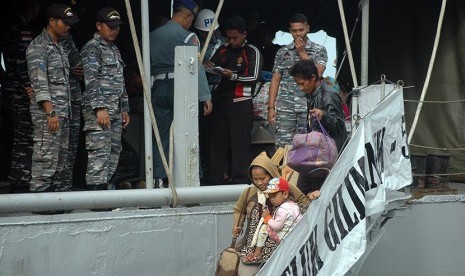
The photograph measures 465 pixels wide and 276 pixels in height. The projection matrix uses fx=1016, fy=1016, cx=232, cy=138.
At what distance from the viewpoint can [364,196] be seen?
6.69 meters

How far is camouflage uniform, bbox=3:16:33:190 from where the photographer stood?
7.98m

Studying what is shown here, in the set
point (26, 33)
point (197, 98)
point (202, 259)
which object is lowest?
point (202, 259)

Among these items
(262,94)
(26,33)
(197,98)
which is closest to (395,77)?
(262,94)

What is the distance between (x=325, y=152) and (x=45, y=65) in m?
2.26

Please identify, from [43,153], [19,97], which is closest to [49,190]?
[43,153]

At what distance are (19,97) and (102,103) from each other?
0.75 metres

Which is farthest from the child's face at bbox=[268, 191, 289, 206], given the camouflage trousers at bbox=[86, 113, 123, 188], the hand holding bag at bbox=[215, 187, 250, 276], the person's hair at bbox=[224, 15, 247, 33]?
the person's hair at bbox=[224, 15, 247, 33]

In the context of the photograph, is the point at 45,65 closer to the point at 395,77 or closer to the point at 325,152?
the point at 325,152

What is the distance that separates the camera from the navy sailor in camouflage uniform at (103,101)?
311 inches

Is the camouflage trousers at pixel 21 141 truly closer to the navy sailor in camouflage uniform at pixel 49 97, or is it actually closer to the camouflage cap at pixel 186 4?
the navy sailor in camouflage uniform at pixel 49 97

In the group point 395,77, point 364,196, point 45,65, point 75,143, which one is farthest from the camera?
point 395,77

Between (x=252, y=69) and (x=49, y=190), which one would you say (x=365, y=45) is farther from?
(x=49, y=190)

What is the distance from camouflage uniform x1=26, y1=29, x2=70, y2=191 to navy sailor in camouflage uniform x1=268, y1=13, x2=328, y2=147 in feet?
6.89

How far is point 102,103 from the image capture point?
7.91 metres
